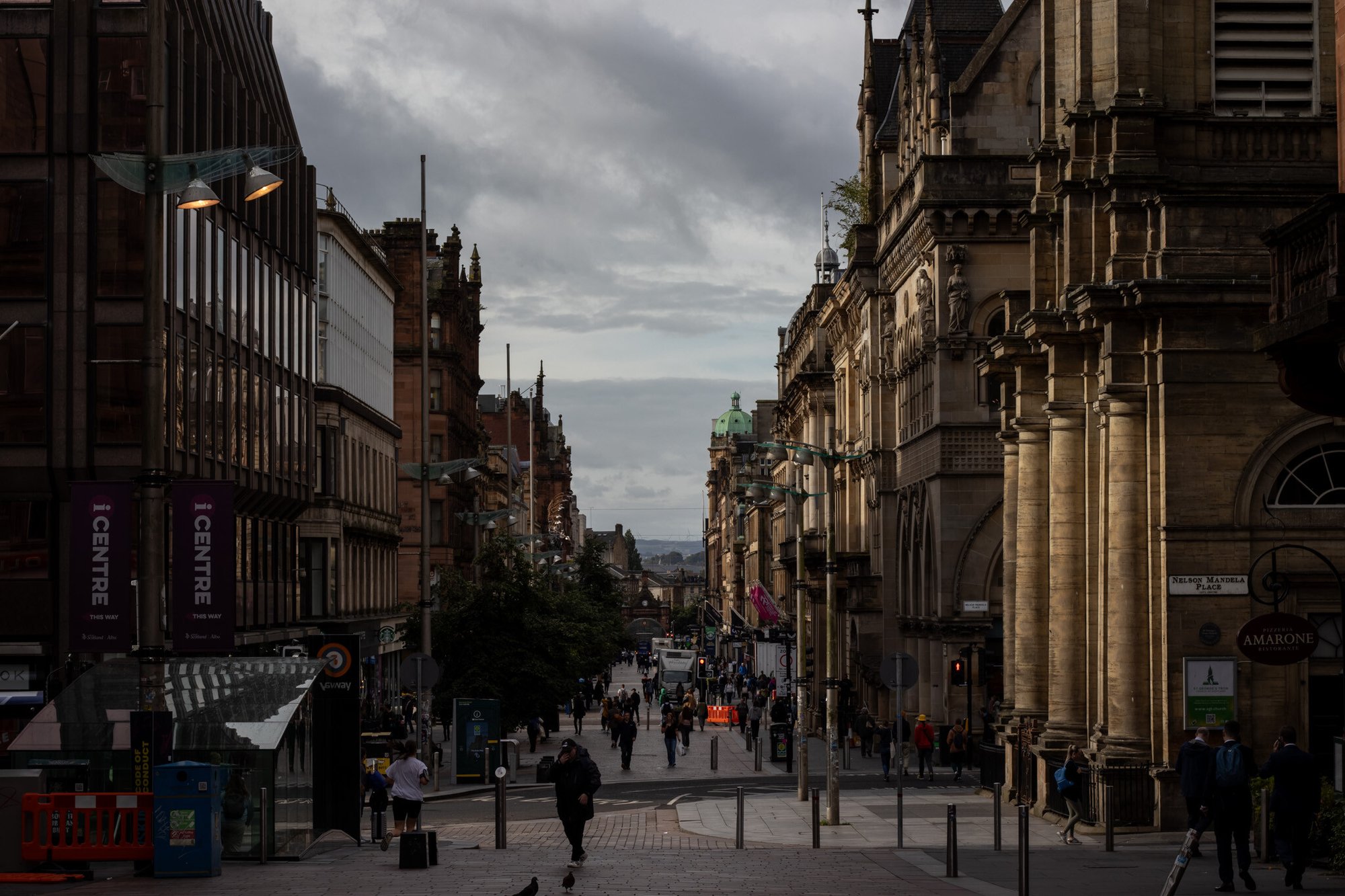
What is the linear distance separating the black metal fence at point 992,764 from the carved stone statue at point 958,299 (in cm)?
1508

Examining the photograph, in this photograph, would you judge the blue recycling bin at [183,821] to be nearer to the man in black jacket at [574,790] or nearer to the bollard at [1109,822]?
the man in black jacket at [574,790]

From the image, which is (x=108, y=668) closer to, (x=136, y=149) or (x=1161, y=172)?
(x=1161, y=172)

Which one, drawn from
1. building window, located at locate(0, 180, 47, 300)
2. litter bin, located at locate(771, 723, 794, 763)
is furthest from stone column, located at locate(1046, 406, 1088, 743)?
building window, located at locate(0, 180, 47, 300)

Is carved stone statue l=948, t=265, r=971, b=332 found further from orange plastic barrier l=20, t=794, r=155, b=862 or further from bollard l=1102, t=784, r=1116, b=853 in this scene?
orange plastic barrier l=20, t=794, r=155, b=862

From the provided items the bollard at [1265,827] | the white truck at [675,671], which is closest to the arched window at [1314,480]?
the bollard at [1265,827]

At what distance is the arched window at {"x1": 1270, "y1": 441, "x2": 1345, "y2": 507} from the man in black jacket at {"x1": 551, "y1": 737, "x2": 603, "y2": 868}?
1126 cm

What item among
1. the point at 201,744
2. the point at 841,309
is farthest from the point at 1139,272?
the point at 841,309

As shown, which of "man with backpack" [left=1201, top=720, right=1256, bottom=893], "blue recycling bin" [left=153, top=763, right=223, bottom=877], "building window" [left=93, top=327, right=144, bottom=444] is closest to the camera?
"blue recycling bin" [left=153, top=763, right=223, bottom=877]

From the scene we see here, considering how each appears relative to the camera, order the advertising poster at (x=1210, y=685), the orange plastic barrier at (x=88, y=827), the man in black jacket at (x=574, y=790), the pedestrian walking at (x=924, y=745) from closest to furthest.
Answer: the orange plastic barrier at (x=88, y=827)
the man in black jacket at (x=574, y=790)
the advertising poster at (x=1210, y=685)
the pedestrian walking at (x=924, y=745)

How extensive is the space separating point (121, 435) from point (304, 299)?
18890 mm

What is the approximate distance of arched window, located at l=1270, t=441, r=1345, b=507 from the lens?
28.6 metres

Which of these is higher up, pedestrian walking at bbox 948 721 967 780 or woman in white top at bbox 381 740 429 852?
woman in white top at bbox 381 740 429 852

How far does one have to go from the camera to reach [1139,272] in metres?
29.3

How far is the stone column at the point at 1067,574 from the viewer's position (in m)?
32.2
